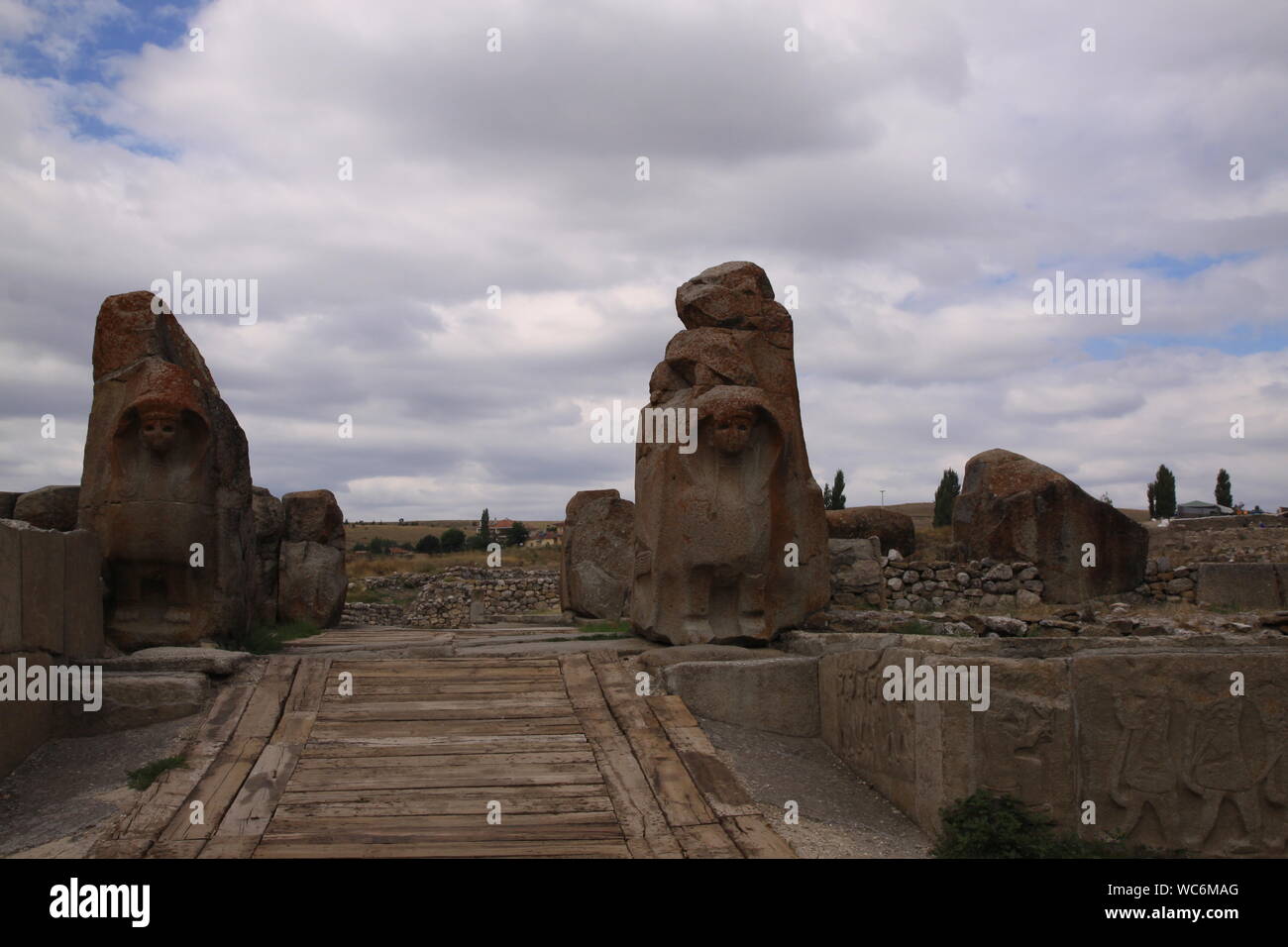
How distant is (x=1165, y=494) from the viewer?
3578 centimetres

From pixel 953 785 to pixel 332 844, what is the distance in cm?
311

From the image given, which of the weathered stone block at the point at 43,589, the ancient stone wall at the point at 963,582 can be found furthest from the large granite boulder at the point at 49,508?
the ancient stone wall at the point at 963,582

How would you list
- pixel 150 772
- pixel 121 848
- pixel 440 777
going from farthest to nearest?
pixel 440 777, pixel 150 772, pixel 121 848

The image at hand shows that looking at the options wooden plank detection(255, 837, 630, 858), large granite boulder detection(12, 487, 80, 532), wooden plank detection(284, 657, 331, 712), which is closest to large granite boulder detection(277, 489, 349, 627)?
large granite boulder detection(12, 487, 80, 532)

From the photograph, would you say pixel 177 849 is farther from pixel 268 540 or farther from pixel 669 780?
pixel 268 540

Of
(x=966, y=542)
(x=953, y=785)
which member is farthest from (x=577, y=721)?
(x=966, y=542)

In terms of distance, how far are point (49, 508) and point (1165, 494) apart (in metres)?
33.7

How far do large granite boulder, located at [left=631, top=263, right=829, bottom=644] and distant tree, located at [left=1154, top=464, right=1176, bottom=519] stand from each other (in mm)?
29717

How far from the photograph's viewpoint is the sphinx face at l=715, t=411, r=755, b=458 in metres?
8.75

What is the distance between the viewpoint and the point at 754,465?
9008mm

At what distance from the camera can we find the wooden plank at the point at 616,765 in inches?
223

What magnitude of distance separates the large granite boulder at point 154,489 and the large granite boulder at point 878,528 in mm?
9427

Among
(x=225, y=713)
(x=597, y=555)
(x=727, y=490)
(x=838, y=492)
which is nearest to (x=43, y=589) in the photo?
(x=225, y=713)
